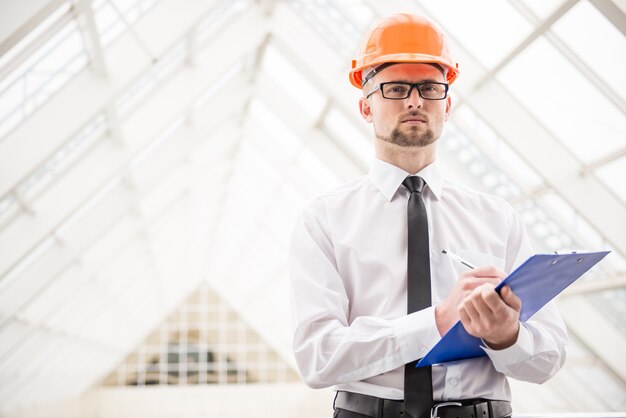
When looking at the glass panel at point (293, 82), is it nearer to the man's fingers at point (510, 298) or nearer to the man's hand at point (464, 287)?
the man's hand at point (464, 287)

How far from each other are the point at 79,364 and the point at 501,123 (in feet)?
67.7

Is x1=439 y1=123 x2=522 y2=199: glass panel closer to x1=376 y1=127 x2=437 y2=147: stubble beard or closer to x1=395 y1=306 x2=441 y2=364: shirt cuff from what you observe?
x1=376 y1=127 x2=437 y2=147: stubble beard

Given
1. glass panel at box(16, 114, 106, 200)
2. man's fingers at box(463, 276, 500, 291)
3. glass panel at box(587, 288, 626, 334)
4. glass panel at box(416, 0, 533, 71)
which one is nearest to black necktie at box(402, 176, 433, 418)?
man's fingers at box(463, 276, 500, 291)

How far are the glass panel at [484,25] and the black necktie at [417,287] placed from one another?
5676 mm

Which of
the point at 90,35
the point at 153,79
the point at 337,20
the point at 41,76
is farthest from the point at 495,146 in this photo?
the point at 41,76

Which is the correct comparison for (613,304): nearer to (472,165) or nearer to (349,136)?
(472,165)

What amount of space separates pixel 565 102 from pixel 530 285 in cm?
651

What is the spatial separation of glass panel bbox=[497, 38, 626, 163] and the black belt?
19.2ft

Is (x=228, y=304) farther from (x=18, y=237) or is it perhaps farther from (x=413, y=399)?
(x=413, y=399)

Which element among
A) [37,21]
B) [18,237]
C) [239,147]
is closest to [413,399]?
[37,21]

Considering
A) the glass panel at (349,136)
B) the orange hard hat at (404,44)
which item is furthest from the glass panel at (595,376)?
the orange hard hat at (404,44)

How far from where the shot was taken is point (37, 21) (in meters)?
5.48

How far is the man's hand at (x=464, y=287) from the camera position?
188 centimetres

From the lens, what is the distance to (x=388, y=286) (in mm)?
2250
